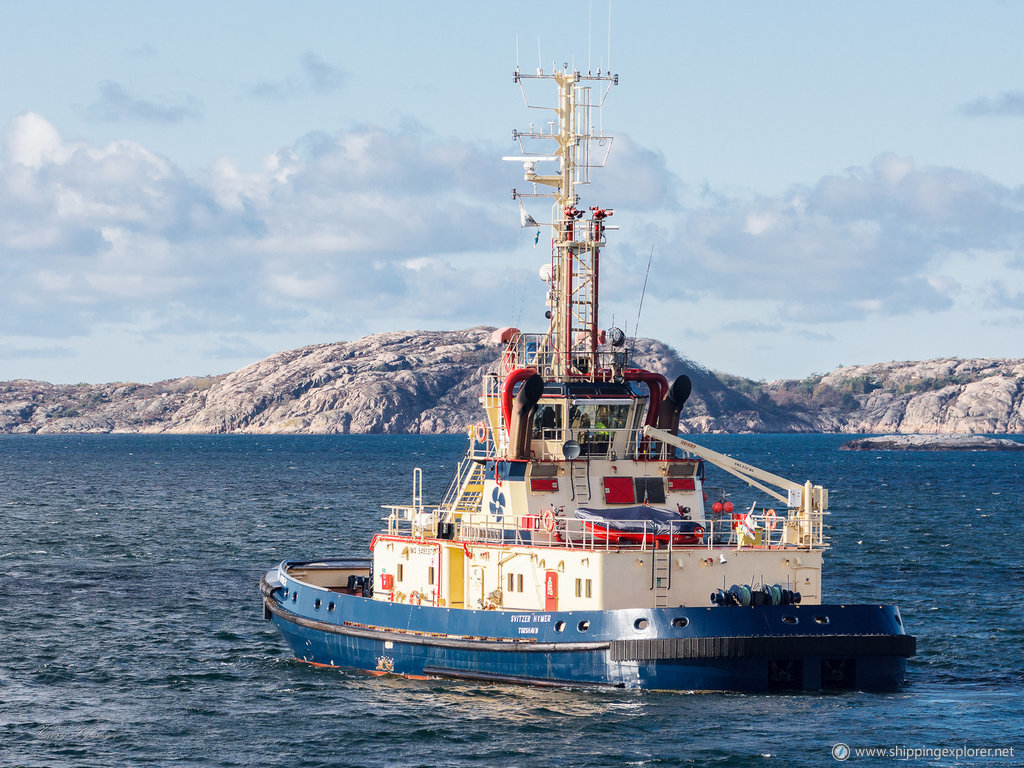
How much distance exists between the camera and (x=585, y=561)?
1154 inches

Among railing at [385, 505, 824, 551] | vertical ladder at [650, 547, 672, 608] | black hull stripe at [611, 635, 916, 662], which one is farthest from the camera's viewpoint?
railing at [385, 505, 824, 551]

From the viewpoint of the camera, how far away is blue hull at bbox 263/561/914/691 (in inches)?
1104

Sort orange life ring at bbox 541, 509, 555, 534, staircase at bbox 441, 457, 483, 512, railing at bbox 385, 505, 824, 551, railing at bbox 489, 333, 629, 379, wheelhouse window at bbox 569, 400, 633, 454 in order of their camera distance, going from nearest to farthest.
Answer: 1. railing at bbox 385, 505, 824, 551
2. orange life ring at bbox 541, 509, 555, 534
3. wheelhouse window at bbox 569, 400, 633, 454
4. railing at bbox 489, 333, 629, 379
5. staircase at bbox 441, 457, 483, 512

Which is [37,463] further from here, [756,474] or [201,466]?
[756,474]

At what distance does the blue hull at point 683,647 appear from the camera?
2803 cm

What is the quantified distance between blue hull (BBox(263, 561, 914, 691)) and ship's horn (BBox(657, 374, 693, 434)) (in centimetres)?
624

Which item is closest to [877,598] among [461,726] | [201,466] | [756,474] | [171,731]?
[756,474]

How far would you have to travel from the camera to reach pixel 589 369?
32.9 metres

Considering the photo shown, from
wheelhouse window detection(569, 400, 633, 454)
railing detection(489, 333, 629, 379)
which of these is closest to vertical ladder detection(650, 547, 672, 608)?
wheelhouse window detection(569, 400, 633, 454)

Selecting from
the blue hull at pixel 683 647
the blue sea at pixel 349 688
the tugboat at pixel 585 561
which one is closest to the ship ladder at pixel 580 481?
the tugboat at pixel 585 561

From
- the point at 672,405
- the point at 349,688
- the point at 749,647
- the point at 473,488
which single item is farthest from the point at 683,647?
the point at 349,688

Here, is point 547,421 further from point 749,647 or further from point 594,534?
point 749,647

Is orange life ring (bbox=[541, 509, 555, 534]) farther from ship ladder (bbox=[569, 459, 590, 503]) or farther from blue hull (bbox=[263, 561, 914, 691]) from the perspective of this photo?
blue hull (bbox=[263, 561, 914, 691])

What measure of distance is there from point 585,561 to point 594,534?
0.61 m
